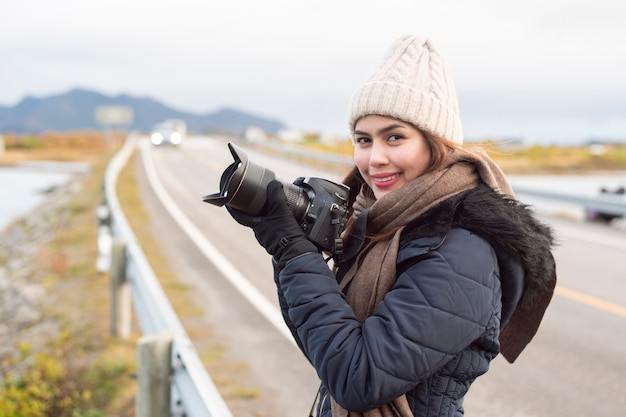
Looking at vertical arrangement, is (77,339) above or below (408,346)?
below

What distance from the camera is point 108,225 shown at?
7969mm

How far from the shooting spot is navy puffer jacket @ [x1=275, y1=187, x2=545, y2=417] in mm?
1563

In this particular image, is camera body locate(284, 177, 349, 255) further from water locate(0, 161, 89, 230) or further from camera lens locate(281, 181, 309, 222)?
water locate(0, 161, 89, 230)

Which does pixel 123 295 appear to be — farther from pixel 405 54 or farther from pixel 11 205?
pixel 11 205

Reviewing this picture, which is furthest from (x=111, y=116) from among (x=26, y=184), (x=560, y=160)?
(x=560, y=160)

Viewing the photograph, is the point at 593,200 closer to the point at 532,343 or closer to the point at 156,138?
the point at 532,343

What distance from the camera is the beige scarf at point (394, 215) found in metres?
1.74

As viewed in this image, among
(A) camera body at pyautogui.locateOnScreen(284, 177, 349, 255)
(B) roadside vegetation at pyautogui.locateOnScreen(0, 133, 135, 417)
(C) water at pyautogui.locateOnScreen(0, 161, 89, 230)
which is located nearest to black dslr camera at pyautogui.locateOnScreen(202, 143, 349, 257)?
(A) camera body at pyautogui.locateOnScreen(284, 177, 349, 255)

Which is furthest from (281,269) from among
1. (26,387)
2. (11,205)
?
(11,205)

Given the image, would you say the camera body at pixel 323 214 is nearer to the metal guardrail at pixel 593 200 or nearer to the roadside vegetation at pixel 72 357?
the roadside vegetation at pixel 72 357

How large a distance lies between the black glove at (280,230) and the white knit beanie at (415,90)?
0.39 m

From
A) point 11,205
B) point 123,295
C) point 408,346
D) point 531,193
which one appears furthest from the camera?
point 11,205

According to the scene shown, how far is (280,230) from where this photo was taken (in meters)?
1.82

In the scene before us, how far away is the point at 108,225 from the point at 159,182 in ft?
33.4
